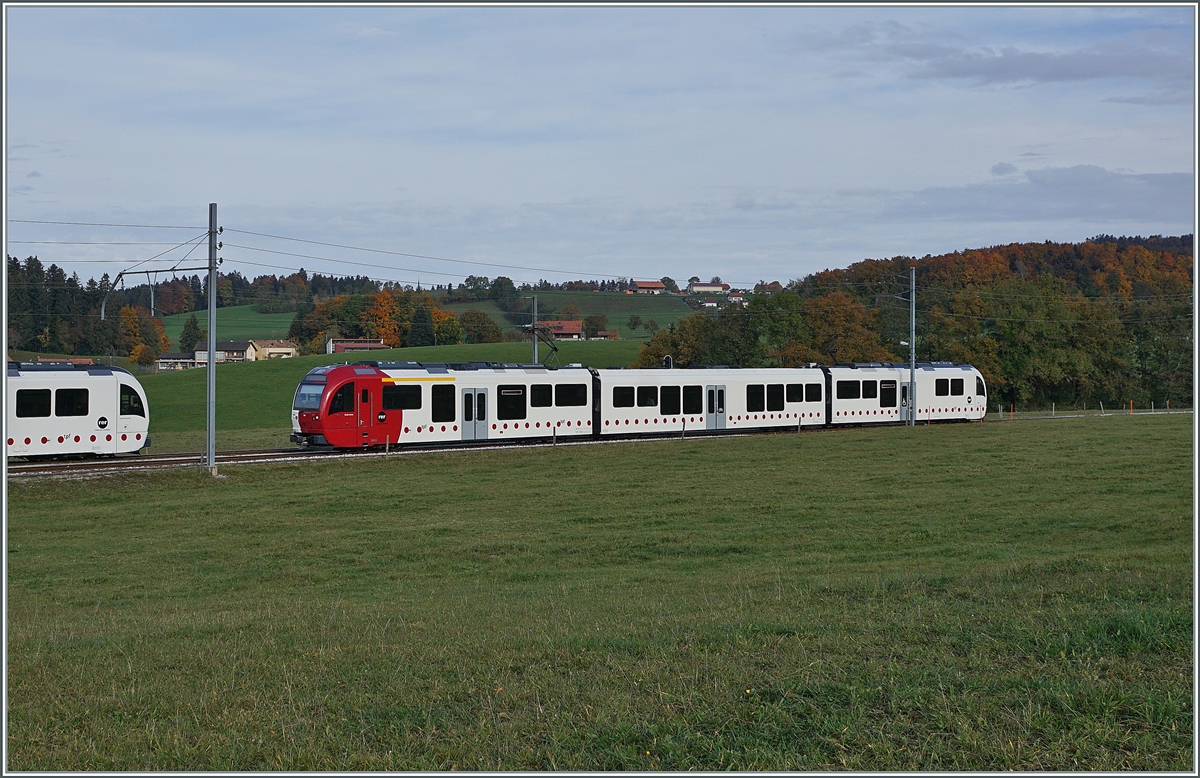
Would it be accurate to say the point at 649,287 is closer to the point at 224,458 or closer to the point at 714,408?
the point at 714,408

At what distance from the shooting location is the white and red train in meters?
35.2

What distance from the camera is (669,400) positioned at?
43.1 metres

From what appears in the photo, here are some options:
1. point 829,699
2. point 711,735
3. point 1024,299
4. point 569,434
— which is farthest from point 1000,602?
point 1024,299

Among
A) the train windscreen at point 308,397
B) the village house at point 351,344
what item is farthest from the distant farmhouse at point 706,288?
the train windscreen at point 308,397

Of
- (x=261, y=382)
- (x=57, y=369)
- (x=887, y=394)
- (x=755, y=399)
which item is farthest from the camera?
(x=261, y=382)

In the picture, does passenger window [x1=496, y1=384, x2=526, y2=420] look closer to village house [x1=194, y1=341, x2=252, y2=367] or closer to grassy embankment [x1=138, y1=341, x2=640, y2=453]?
grassy embankment [x1=138, y1=341, x2=640, y2=453]

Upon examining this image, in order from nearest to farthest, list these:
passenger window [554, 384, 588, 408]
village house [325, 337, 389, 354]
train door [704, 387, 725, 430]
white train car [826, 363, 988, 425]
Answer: passenger window [554, 384, 588, 408]
train door [704, 387, 725, 430]
white train car [826, 363, 988, 425]
village house [325, 337, 389, 354]

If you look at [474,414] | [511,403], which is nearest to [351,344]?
[511,403]

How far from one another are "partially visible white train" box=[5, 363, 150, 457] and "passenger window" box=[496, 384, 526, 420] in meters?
12.3

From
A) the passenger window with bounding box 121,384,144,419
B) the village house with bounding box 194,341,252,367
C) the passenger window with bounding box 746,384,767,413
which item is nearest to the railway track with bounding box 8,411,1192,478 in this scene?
the passenger window with bounding box 121,384,144,419

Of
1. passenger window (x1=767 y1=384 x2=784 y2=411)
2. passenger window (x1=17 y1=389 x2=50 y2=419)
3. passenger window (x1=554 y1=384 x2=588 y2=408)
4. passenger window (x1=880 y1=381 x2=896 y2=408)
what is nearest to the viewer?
passenger window (x1=17 y1=389 x2=50 y2=419)

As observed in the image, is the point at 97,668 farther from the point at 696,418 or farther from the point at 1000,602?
the point at 696,418

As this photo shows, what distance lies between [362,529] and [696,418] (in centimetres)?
2320

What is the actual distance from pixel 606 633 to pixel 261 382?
8338 centimetres
